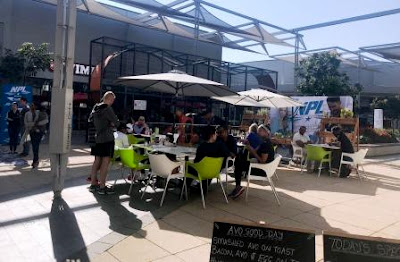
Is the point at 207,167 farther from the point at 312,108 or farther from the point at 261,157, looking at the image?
the point at 312,108

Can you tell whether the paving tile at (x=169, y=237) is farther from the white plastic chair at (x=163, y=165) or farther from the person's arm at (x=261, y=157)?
the person's arm at (x=261, y=157)

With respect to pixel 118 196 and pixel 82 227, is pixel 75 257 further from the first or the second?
pixel 118 196

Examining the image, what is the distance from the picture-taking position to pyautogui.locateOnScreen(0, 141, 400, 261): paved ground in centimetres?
376

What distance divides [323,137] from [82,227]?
8276mm

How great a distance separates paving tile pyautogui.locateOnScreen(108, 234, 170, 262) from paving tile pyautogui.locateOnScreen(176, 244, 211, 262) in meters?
0.18

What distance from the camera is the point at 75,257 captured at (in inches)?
140

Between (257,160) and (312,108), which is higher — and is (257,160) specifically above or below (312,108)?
below

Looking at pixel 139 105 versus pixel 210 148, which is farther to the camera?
pixel 139 105

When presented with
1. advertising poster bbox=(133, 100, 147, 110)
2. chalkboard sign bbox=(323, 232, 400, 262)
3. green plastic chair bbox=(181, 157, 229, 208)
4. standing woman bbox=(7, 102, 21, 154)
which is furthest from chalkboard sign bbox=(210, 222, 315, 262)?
advertising poster bbox=(133, 100, 147, 110)

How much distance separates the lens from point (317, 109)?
1234 centimetres

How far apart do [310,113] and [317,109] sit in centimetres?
26

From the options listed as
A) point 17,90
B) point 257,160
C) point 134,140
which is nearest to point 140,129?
point 134,140

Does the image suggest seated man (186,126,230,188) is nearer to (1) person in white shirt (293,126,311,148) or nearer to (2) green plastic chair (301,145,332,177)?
(2) green plastic chair (301,145,332,177)

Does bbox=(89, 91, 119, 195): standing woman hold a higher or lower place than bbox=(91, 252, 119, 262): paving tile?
higher
